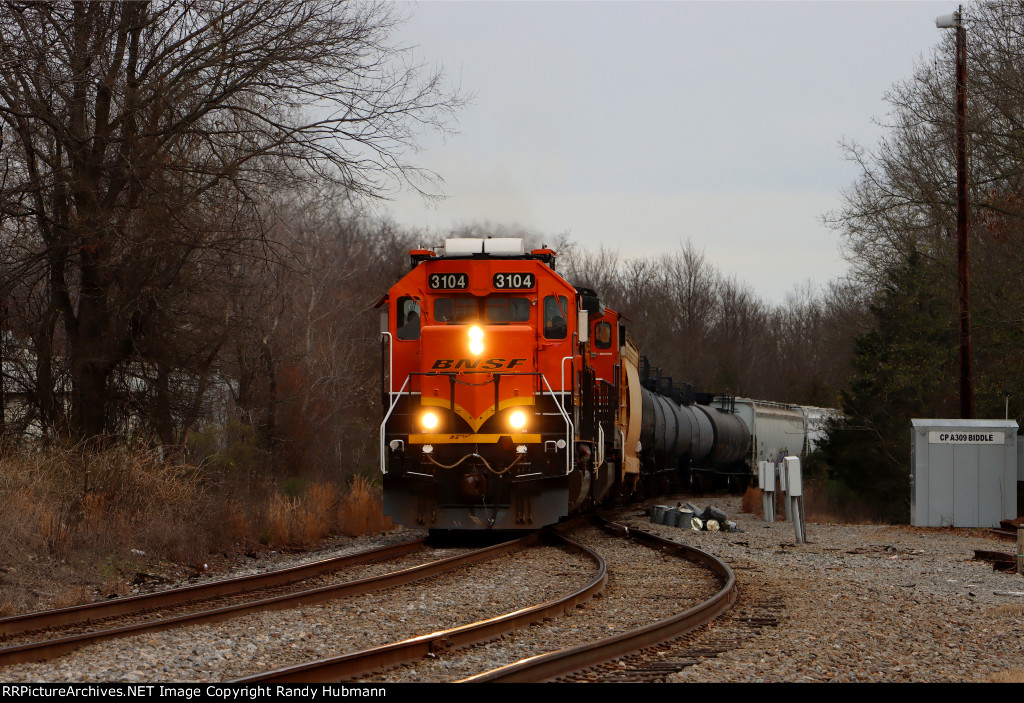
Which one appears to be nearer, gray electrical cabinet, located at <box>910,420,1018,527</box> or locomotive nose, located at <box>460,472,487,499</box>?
locomotive nose, located at <box>460,472,487,499</box>

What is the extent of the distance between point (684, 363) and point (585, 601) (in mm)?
65477

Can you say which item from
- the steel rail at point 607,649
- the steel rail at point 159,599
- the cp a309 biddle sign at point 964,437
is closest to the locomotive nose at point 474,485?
the steel rail at point 159,599

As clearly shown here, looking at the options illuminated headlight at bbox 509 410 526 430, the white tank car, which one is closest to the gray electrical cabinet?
illuminated headlight at bbox 509 410 526 430

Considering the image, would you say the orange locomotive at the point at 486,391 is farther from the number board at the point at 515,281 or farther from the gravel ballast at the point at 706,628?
the gravel ballast at the point at 706,628

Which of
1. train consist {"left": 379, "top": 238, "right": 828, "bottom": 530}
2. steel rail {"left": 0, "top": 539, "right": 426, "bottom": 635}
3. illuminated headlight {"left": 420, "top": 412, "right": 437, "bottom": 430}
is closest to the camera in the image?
steel rail {"left": 0, "top": 539, "right": 426, "bottom": 635}

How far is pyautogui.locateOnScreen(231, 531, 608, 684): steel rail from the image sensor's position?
20.1ft

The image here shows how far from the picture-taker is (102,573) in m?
11.4

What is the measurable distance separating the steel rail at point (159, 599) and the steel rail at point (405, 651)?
2.91m

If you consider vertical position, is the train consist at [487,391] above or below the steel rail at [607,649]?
above

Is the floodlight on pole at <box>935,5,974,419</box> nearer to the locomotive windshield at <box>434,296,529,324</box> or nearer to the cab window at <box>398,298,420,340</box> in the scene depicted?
the locomotive windshield at <box>434,296,529,324</box>

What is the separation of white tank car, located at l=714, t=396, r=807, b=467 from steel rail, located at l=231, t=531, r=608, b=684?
29069mm

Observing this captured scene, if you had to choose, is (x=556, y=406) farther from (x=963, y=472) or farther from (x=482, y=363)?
(x=963, y=472)

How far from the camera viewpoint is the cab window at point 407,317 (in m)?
14.8

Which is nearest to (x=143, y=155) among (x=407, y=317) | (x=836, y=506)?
(x=407, y=317)
